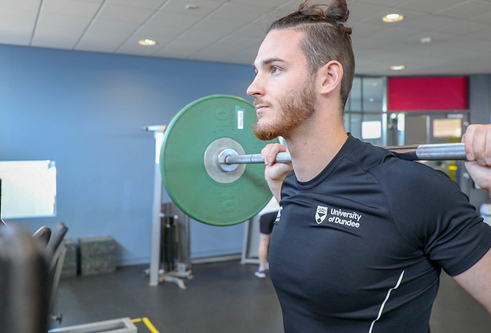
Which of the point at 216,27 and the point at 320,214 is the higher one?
the point at 216,27

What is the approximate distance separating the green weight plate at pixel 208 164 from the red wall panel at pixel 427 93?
568 centimetres

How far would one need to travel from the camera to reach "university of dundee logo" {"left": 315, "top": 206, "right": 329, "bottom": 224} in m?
0.96

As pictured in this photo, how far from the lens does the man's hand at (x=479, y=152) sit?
2.33 ft

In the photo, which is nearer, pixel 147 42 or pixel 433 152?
pixel 433 152

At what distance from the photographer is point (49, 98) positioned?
15.3ft

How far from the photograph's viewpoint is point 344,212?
92 centimetres

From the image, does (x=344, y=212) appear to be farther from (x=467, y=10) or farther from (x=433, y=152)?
(x=467, y=10)

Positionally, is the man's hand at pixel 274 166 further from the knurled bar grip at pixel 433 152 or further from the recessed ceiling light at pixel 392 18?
the recessed ceiling light at pixel 392 18

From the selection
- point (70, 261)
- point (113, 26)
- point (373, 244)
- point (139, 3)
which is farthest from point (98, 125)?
point (373, 244)

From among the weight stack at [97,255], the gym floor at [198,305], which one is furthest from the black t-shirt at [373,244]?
the weight stack at [97,255]

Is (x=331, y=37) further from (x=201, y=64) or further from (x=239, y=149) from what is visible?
(x=201, y=64)

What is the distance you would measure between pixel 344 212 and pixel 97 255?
4251 millimetres

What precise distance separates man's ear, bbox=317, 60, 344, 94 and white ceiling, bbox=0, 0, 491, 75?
7.47ft

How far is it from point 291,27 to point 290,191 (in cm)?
39
